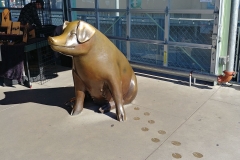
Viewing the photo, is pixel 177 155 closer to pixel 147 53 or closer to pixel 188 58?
pixel 188 58

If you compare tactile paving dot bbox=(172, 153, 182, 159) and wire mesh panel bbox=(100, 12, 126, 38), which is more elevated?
wire mesh panel bbox=(100, 12, 126, 38)

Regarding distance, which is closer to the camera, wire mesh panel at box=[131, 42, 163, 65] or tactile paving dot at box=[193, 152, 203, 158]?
tactile paving dot at box=[193, 152, 203, 158]

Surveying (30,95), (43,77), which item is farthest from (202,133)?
(43,77)

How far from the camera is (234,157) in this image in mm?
2863

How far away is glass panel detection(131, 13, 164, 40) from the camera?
637 cm

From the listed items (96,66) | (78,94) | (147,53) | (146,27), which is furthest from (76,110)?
(146,27)

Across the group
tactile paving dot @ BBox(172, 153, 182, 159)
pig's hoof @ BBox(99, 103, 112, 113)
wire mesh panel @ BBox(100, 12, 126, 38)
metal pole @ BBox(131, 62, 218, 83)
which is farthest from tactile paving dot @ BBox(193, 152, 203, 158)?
wire mesh panel @ BBox(100, 12, 126, 38)

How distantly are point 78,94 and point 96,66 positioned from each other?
0.67m

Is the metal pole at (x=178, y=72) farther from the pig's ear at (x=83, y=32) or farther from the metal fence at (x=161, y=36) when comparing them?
the pig's ear at (x=83, y=32)

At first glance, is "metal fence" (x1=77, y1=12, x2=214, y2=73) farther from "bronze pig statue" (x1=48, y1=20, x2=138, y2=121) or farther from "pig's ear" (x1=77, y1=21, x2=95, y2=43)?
"pig's ear" (x1=77, y1=21, x2=95, y2=43)

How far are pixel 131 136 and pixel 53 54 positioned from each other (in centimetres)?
376

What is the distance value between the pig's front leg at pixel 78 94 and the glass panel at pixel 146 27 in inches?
121

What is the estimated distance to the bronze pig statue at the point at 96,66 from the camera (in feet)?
10.4

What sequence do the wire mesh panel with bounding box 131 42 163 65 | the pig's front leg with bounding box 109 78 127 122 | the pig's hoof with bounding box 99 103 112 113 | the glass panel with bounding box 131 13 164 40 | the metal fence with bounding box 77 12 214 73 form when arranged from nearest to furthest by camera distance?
the pig's front leg with bounding box 109 78 127 122
the pig's hoof with bounding box 99 103 112 113
the metal fence with bounding box 77 12 214 73
the wire mesh panel with bounding box 131 42 163 65
the glass panel with bounding box 131 13 164 40
